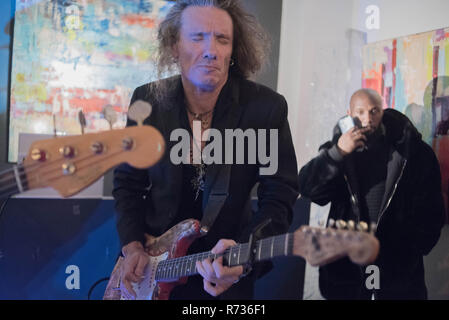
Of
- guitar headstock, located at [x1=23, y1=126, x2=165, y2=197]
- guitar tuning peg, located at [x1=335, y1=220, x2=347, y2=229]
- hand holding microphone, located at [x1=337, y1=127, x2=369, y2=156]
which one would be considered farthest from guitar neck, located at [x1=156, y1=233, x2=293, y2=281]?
hand holding microphone, located at [x1=337, y1=127, x2=369, y2=156]

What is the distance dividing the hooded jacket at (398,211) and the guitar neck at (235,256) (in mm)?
625

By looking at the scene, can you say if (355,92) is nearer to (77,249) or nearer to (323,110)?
(323,110)

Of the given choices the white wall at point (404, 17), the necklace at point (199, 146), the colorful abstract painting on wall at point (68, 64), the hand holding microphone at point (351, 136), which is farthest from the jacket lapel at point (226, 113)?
the white wall at point (404, 17)

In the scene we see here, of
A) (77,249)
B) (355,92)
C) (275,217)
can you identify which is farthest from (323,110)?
(77,249)

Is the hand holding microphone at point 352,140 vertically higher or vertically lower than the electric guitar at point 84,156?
higher

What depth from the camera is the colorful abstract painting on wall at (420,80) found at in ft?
5.98

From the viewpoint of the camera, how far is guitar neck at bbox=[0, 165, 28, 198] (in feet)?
4.19

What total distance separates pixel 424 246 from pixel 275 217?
68 centimetres

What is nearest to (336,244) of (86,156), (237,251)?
(237,251)

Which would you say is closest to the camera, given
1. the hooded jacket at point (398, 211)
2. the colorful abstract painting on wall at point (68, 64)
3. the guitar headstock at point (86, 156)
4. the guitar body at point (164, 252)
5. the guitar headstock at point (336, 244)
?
the guitar headstock at point (336, 244)

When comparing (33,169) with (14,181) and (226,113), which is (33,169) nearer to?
(14,181)

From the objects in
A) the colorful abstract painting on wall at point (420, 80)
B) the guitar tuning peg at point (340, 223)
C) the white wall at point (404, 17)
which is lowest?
the guitar tuning peg at point (340, 223)

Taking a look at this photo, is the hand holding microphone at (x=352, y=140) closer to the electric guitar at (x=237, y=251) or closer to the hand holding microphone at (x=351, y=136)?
the hand holding microphone at (x=351, y=136)

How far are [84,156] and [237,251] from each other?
1.72 ft
